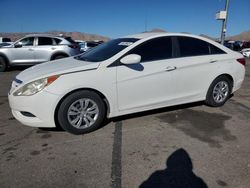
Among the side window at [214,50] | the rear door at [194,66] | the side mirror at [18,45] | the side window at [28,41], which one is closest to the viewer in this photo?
the rear door at [194,66]

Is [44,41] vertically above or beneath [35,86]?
above

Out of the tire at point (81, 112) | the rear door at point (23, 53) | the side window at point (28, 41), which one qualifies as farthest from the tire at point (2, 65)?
the tire at point (81, 112)

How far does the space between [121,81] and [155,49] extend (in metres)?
0.96

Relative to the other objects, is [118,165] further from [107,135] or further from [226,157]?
[226,157]

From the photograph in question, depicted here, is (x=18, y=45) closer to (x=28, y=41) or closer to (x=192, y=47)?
(x=28, y=41)

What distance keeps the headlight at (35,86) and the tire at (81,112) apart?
36 centimetres

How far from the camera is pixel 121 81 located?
390 cm

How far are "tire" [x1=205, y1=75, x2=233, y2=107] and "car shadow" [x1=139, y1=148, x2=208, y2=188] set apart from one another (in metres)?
2.27

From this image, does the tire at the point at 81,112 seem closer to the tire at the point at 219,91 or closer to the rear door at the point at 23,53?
the tire at the point at 219,91

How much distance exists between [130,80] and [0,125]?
2.45 m

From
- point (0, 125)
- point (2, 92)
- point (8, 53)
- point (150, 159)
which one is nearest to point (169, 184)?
point (150, 159)

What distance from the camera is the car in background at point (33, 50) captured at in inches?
419

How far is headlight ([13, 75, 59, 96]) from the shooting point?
3.52m

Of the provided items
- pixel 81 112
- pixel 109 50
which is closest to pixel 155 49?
pixel 109 50
